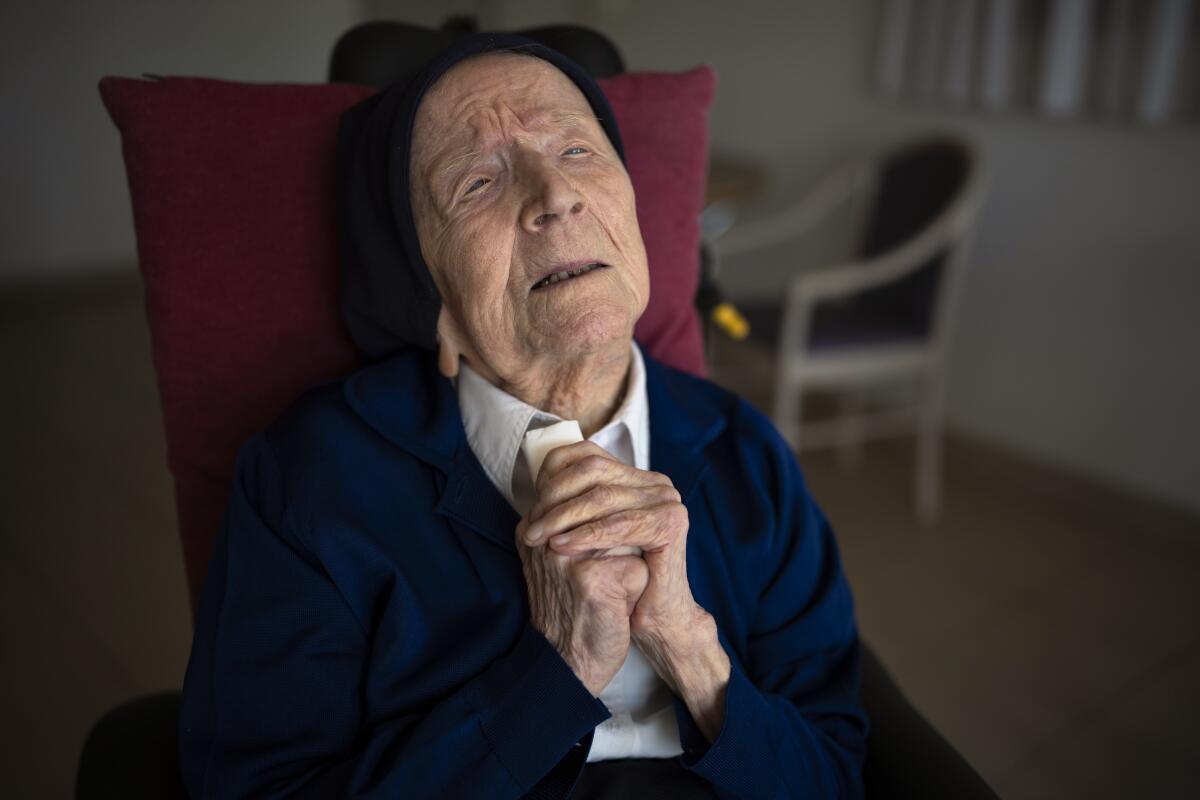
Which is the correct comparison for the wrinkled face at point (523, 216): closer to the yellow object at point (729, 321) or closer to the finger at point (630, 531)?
A: the finger at point (630, 531)

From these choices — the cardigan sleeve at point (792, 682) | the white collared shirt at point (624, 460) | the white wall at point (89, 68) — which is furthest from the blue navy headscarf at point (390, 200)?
the white wall at point (89, 68)

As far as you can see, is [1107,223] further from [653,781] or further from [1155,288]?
[653,781]

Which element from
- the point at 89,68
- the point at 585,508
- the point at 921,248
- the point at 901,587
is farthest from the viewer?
the point at 921,248

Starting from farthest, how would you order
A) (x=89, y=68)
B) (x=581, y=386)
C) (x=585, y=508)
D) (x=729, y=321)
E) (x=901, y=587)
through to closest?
(x=901, y=587), (x=89, y=68), (x=729, y=321), (x=581, y=386), (x=585, y=508)

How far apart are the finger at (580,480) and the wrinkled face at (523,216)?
0.15m

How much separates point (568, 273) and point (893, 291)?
205cm

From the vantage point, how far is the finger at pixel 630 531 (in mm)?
929

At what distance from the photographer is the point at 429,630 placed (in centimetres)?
103

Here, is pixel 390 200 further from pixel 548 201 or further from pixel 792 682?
pixel 792 682

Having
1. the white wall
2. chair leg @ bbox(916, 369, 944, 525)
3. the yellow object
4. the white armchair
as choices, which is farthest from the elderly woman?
chair leg @ bbox(916, 369, 944, 525)

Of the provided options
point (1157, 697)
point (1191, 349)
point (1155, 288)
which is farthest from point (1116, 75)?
point (1157, 697)

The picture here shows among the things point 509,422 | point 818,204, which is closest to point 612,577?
point 509,422

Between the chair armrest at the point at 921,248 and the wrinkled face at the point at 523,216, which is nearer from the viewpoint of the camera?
the wrinkled face at the point at 523,216

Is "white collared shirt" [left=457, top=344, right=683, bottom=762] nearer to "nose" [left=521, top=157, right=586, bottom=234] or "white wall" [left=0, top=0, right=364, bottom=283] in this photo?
"nose" [left=521, top=157, right=586, bottom=234]
